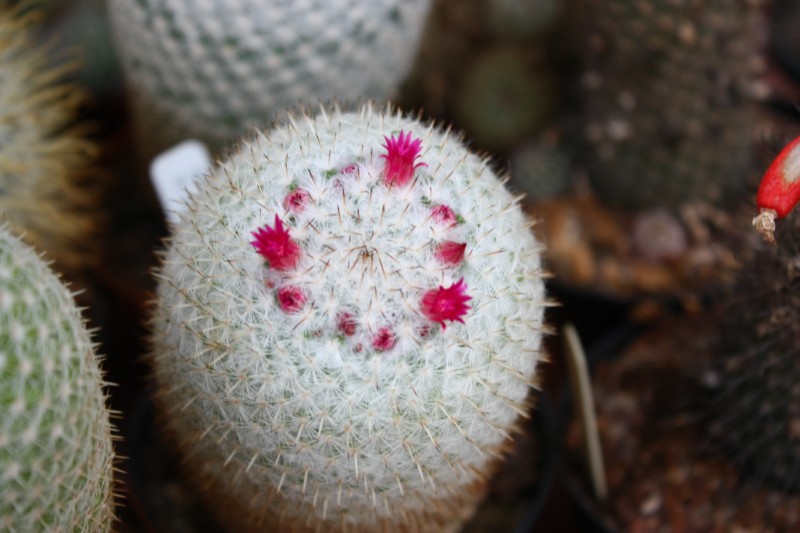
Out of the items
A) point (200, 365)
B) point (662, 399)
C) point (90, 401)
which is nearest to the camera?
point (90, 401)

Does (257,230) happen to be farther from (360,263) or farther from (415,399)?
(415,399)

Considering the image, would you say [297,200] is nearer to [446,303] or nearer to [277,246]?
[277,246]

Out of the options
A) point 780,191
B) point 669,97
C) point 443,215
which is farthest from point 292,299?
point 669,97

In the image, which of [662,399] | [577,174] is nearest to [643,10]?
[577,174]

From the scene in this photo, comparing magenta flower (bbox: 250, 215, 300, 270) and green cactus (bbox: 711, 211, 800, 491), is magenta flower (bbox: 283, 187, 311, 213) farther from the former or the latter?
green cactus (bbox: 711, 211, 800, 491)

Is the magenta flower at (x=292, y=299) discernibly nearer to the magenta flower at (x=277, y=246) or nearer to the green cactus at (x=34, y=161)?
the magenta flower at (x=277, y=246)

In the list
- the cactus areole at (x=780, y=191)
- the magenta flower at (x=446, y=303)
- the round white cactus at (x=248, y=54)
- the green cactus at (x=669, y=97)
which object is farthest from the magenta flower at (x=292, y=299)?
the green cactus at (x=669, y=97)
